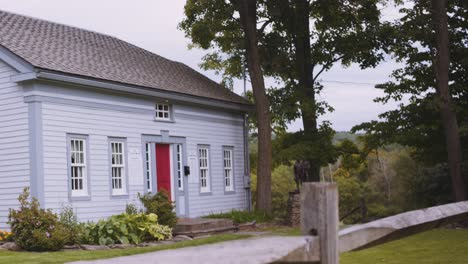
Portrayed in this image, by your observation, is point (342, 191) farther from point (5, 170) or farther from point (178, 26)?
point (5, 170)

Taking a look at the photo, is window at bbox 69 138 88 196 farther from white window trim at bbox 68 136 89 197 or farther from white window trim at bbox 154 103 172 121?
white window trim at bbox 154 103 172 121

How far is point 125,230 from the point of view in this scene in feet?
46.6

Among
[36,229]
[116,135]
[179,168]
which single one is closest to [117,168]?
[116,135]

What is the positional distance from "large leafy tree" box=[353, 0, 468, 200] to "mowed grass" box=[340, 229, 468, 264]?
5187 millimetres

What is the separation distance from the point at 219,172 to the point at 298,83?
5.35 m

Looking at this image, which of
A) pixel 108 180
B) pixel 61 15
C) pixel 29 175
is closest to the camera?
pixel 29 175

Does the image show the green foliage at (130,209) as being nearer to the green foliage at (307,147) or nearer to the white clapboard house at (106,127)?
the white clapboard house at (106,127)

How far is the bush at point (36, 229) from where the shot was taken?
43.4ft

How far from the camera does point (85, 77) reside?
1584cm

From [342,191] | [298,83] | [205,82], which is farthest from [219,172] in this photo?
[342,191]

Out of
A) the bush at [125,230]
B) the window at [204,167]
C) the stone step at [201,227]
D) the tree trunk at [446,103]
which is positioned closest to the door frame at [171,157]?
the window at [204,167]

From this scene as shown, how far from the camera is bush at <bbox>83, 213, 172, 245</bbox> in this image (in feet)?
46.2

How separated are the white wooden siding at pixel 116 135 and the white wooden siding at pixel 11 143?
1.89 feet

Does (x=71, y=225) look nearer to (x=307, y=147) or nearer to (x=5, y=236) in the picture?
(x=5, y=236)
